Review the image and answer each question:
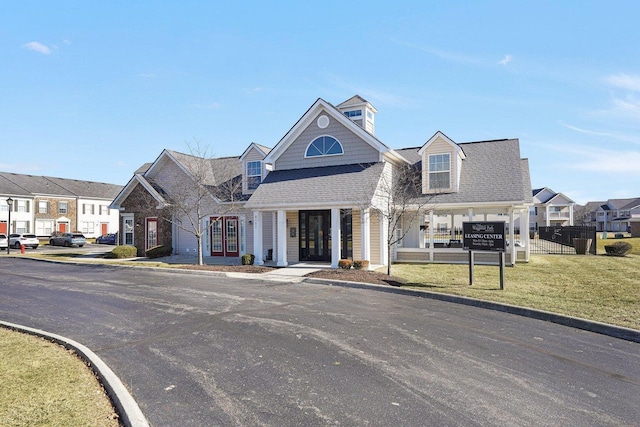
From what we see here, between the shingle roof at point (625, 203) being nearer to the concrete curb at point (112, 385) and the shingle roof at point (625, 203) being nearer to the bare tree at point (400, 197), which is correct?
the bare tree at point (400, 197)

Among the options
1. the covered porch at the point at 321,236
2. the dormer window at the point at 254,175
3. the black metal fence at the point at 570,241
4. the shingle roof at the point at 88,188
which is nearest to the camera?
the covered porch at the point at 321,236

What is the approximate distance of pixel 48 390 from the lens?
16.4 feet

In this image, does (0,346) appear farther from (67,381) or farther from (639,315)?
(639,315)

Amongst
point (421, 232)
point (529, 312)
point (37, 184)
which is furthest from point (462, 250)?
point (37, 184)

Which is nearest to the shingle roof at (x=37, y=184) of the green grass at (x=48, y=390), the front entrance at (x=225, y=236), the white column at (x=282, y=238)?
the front entrance at (x=225, y=236)

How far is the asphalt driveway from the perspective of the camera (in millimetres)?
4711

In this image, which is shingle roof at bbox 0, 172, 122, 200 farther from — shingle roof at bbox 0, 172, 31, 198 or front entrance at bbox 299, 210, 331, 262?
front entrance at bbox 299, 210, 331, 262

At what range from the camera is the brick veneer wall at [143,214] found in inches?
1015

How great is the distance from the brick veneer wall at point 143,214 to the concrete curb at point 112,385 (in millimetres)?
18709

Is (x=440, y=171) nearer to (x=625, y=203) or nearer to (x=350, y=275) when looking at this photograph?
(x=350, y=275)

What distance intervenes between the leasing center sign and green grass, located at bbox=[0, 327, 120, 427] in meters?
11.5

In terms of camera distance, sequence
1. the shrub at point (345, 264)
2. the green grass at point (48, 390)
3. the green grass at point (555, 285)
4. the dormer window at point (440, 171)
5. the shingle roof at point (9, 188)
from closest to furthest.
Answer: the green grass at point (48, 390), the green grass at point (555, 285), the shrub at point (345, 264), the dormer window at point (440, 171), the shingle roof at point (9, 188)

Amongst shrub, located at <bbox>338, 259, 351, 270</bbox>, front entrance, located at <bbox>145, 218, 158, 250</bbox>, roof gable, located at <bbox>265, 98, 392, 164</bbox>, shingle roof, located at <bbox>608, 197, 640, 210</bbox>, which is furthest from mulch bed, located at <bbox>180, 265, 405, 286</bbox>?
shingle roof, located at <bbox>608, 197, 640, 210</bbox>

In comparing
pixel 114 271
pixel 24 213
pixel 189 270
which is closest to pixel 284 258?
pixel 189 270
